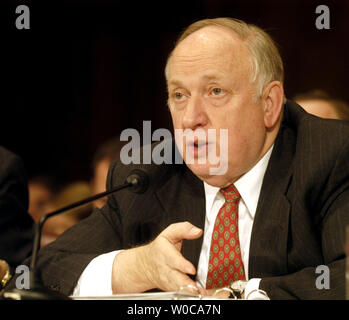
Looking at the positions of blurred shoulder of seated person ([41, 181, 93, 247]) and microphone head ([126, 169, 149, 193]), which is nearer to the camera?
microphone head ([126, 169, 149, 193])

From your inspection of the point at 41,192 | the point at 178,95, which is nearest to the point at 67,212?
the point at 41,192

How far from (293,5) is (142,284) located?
5.81 feet

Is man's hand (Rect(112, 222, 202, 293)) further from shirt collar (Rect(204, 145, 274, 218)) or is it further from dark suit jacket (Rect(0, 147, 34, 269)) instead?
dark suit jacket (Rect(0, 147, 34, 269))

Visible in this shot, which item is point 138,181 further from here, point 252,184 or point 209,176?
point 252,184

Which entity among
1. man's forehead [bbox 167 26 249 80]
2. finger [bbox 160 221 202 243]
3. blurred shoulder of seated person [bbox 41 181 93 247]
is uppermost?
man's forehead [bbox 167 26 249 80]

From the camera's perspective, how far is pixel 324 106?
216cm

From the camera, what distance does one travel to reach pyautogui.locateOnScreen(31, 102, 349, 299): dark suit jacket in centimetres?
141

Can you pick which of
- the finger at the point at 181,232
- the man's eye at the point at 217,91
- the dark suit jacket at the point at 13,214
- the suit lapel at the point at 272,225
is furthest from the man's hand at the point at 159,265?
the dark suit jacket at the point at 13,214

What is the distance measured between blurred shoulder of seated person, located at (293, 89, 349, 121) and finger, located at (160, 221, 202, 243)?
1.03 m

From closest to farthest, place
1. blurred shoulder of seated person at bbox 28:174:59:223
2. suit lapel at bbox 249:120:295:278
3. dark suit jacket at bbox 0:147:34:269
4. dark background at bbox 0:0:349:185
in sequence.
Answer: suit lapel at bbox 249:120:295:278, dark suit jacket at bbox 0:147:34:269, dark background at bbox 0:0:349:185, blurred shoulder of seated person at bbox 28:174:59:223

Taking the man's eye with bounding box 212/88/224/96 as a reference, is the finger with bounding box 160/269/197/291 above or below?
below

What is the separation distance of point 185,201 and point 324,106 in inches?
32.1

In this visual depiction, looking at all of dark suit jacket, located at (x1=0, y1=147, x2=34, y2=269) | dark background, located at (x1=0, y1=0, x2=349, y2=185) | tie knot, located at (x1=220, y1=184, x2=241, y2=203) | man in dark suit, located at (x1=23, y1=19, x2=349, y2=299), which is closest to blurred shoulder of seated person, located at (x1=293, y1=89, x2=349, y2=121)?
dark background, located at (x1=0, y1=0, x2=349, y2=185)

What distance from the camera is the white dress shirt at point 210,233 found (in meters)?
1.54
